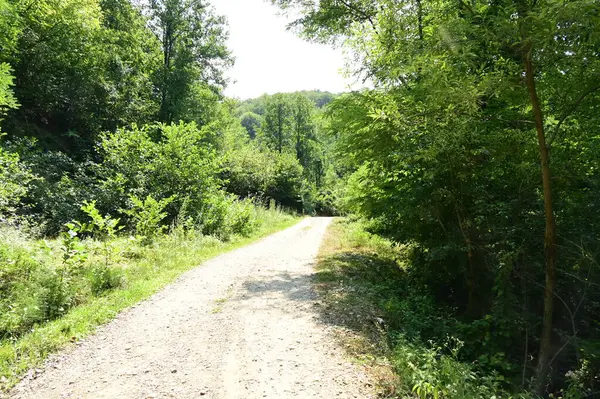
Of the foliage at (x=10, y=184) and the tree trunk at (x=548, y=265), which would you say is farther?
the foliage at (x=10, y=184)

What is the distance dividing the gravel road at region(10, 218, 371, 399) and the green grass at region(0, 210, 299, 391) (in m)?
0.20

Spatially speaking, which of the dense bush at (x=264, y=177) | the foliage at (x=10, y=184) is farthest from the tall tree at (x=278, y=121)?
the foliage at (x=10, y=184)

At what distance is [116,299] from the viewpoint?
6.25m

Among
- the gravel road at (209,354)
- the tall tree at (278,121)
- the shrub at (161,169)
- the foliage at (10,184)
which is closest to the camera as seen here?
the gravel road at (209,354)

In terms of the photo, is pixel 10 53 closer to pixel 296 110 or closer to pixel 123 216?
pixel 123 216

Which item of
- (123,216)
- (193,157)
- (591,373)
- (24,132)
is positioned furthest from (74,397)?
(24,132)

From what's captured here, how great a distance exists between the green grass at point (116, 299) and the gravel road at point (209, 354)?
7.8 inches

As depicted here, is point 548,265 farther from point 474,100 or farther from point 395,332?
point 474,100

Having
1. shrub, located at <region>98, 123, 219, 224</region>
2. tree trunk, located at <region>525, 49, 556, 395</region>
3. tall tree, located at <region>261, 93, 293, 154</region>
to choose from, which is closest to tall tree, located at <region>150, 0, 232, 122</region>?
shrub, located at <region>98, 123, 219, 224</region>

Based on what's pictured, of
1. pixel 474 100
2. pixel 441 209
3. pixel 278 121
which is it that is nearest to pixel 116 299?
pixel 441 209

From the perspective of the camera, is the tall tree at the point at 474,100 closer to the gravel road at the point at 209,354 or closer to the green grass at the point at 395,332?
the green grass at the point at 395,332

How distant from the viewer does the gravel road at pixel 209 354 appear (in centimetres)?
361

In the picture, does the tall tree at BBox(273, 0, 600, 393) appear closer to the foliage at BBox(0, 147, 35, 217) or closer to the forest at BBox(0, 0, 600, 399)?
the forest at BBox(0, 0, 600, 399)

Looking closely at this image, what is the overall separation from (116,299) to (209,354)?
295cm
